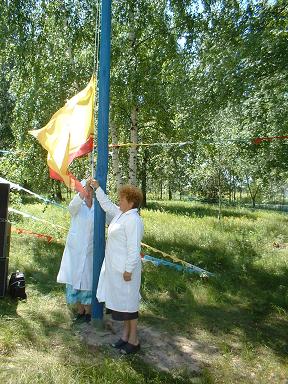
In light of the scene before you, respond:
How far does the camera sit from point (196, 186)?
3947 centimetres

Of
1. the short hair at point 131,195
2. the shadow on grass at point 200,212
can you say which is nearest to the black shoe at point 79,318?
the short hair at point 131,195

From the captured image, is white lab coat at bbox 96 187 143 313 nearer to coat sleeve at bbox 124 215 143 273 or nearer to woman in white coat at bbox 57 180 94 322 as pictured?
Result: coat sleeve at bbox 124 215 143 273

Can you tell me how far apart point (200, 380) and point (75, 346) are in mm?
1321

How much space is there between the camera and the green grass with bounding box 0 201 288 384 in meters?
3.82

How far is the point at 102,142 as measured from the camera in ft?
15.6

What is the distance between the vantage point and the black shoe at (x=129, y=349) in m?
4.23

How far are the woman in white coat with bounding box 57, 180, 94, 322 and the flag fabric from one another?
0.32 meters

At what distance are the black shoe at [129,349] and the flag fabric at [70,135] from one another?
1.74 m

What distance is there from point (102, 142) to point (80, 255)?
1.34 meters

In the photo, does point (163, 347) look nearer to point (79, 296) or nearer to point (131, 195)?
point (79, 296)

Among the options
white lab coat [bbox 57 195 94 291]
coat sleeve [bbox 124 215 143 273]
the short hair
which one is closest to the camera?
coat sleeve [bbox 124 215 143 273]

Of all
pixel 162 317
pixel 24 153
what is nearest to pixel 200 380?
pixel 162 317

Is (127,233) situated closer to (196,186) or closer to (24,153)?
(24,153)

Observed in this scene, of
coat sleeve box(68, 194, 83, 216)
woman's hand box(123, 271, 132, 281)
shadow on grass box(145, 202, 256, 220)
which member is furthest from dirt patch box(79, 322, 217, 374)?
shadow on grass box(145, 202, 256, 220)
